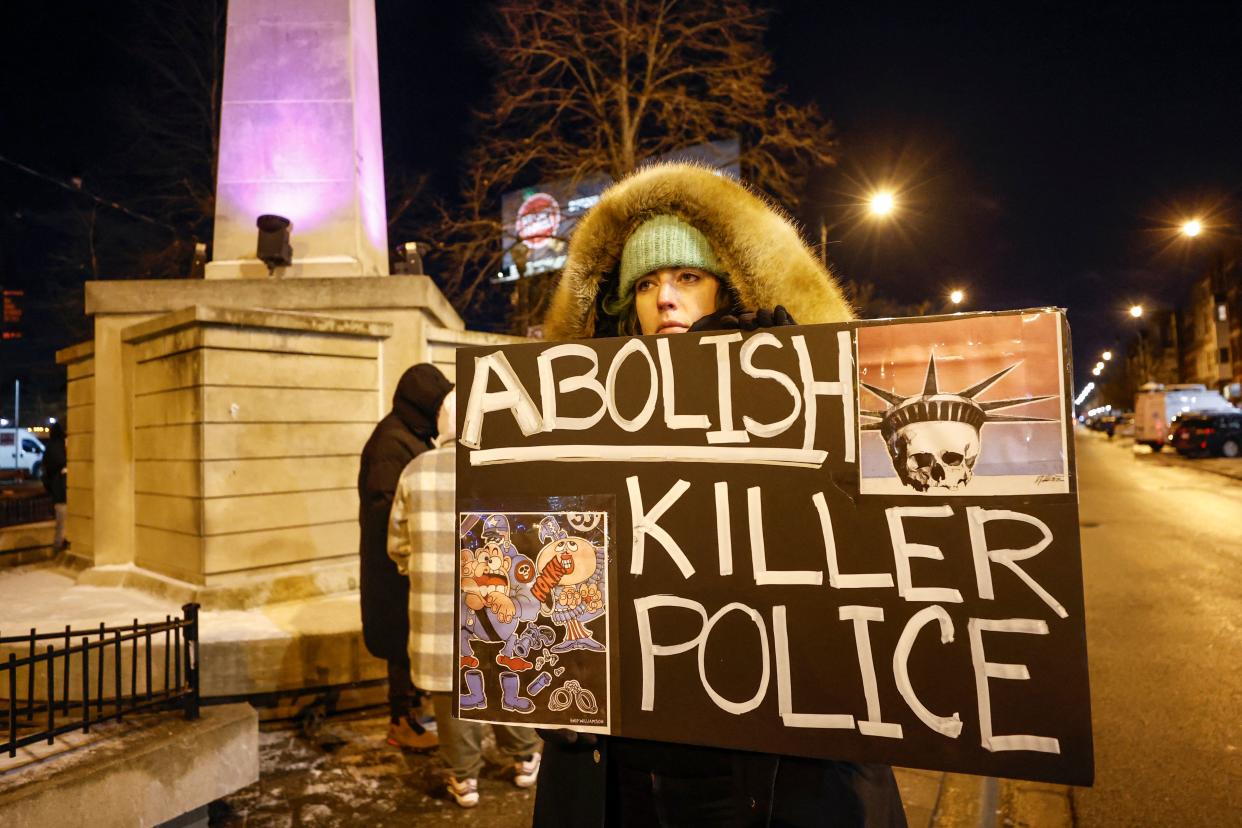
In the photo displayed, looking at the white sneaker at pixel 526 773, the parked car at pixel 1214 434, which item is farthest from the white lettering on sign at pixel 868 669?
the parked car at pixel 1214 434

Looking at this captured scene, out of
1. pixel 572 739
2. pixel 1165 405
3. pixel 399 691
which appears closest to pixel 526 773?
pixel 399 691

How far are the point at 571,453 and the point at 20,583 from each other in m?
8.71

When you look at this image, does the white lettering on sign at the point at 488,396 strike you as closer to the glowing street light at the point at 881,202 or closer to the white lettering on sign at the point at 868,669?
the white lettering on sign at the point at 868,669

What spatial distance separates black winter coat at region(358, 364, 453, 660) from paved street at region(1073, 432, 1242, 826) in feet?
13.0

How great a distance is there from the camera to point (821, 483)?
1.49 metres

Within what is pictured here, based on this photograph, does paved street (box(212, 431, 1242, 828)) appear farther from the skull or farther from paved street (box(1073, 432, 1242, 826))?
the skull

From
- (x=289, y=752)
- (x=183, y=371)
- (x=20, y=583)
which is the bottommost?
(x=289, y=752)

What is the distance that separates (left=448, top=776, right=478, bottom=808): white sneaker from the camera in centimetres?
380

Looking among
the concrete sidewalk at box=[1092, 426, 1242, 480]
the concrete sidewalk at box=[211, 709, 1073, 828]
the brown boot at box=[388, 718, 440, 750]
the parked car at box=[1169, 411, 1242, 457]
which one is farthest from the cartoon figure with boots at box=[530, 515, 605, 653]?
the parked car at box=[1169, 411, 1242, 457]

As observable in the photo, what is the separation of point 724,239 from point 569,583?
1.00 metres

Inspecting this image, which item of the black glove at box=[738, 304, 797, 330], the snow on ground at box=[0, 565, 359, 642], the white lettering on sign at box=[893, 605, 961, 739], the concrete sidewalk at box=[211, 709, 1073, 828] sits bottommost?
the concrete sidewalk at box=[211, 709, 1073, 828]

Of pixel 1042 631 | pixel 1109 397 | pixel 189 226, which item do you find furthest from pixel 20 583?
pixel 1109 397

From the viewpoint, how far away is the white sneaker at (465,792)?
3799 mm

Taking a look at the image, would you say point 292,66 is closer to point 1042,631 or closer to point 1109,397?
point 1042,631
